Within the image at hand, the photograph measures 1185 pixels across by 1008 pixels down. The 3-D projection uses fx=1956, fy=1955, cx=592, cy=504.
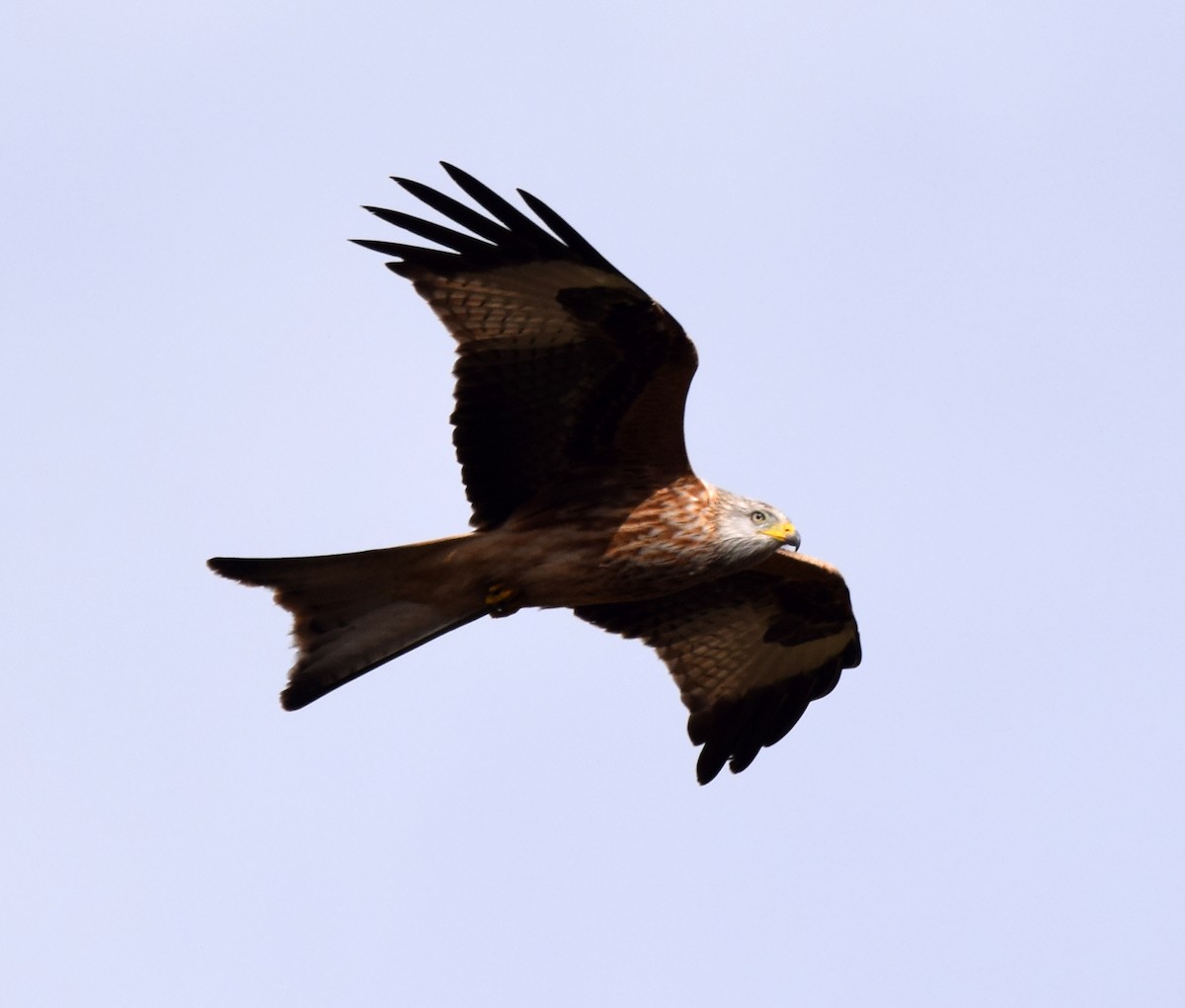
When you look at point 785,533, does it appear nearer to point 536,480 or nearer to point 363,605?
point 536,480

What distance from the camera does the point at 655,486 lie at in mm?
10141

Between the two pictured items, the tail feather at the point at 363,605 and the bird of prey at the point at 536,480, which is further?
the tail feather at the point at 363,605

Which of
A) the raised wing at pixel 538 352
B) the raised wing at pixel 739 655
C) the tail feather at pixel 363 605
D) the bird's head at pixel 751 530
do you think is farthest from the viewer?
the raised wing at pixel 739 655

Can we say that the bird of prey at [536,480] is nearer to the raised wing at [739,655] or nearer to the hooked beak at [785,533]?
the hooked beak at [785,533]

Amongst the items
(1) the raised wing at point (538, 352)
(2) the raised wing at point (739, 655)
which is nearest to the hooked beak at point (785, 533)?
(1) the raised wing at point (538, 352)

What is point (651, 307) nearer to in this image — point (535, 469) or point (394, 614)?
point (535, 469)

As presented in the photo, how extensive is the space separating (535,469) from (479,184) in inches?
65.2

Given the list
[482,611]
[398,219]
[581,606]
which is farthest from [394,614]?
[398,219]

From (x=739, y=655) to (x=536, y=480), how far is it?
2184 mm

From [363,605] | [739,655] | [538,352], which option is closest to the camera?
[538,352]

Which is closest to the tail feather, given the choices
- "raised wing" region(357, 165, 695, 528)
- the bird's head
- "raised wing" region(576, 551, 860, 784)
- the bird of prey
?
the bird of prey

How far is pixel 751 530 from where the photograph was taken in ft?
33.1

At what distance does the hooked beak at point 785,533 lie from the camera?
10.1m

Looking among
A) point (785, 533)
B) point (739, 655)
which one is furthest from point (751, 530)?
point (739, 655)
